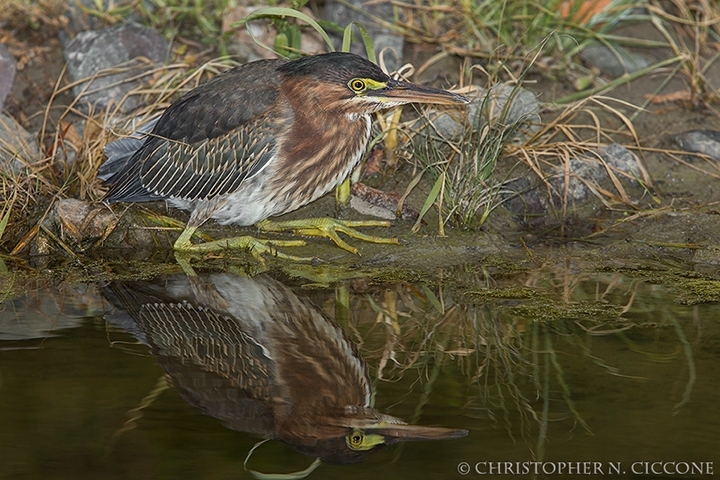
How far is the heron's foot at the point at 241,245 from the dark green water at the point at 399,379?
370 millimetres

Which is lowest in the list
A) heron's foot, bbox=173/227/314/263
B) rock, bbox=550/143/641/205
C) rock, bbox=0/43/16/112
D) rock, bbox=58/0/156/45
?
heron's foot, bbox=173/227/314/263

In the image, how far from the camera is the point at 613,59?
23.5 ft

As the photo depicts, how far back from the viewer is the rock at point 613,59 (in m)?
7.12

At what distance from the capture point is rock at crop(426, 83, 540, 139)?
231 inches

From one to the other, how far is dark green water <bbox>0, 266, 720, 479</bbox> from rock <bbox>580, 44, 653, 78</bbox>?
2.66m

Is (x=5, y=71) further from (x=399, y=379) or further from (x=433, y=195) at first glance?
(x=399, y=379)

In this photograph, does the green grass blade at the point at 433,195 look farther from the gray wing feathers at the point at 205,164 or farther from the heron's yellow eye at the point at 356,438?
the heron's yellow eye at the point at 356,438

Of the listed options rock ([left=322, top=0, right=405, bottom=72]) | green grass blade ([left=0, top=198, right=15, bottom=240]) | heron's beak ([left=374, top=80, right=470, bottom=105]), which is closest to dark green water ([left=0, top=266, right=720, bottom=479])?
green grass blade ([left=0, top=198, right=15, bottom=240])

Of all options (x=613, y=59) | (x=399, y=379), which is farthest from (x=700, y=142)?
(x=399, y=379)

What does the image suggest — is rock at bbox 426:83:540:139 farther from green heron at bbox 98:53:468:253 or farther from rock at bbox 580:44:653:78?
rock at bbox 580:44:653:78

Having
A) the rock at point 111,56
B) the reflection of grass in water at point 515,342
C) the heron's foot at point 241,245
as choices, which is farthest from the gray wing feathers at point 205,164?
the rock at point 111,56

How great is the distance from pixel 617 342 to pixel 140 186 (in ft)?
9.36

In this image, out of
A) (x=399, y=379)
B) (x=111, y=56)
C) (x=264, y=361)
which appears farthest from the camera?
(x=111, y=56)

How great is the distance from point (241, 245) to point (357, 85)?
3.60ft
